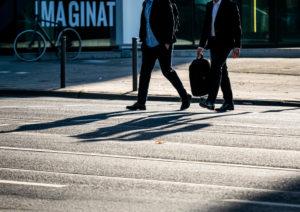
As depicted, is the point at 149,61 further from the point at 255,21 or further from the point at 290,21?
the point at 290,21

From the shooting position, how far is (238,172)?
9.13 meters

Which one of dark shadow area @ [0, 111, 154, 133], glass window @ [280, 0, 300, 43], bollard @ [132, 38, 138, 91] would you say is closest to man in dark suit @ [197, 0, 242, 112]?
dark shadow area @ [0, 111, 154, 133]

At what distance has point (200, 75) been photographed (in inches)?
582

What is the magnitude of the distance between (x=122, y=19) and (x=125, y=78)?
5.46 meters

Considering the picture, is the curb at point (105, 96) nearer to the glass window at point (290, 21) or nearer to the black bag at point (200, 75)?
the black bag at point (200, 75)

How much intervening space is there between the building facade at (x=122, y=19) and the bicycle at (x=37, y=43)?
0.60 m

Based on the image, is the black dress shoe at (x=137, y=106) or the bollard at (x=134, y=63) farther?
the bollard at (x=134, y=63)

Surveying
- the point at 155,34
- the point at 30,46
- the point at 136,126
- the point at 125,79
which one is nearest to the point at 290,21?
the point at 30,46

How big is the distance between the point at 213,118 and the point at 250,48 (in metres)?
11.8

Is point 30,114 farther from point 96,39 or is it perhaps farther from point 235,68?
point 96,39

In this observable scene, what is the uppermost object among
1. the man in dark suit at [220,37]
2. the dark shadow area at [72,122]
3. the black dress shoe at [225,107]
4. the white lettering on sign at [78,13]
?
the man in dark suit at [220,37]

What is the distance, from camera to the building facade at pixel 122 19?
2481cm

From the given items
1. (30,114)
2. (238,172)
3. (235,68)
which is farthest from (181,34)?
(238,172)

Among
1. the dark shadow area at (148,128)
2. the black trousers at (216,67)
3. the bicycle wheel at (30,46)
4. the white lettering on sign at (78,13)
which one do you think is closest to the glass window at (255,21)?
the white lettering on sign at (78,13)
